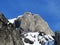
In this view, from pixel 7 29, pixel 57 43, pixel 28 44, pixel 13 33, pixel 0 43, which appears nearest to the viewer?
pixel 0 43

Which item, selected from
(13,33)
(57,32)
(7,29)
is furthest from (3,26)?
(57,32)

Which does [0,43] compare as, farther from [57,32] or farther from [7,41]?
[57,32]

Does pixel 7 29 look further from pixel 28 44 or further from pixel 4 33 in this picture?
pixel 28 44

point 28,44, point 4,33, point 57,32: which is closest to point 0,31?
point 4,33

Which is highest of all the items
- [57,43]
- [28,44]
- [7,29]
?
[28,44]

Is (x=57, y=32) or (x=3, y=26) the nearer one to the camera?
(x=3, y=26)

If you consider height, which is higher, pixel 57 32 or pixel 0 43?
pixel 57 32

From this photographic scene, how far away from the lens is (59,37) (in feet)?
456

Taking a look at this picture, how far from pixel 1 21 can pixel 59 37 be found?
296ft

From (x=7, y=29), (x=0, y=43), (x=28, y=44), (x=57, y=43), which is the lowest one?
(x=0, y=43)

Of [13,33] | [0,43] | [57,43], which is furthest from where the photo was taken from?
[57,43]

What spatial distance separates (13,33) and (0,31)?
7850mm

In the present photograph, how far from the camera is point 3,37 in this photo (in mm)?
48781

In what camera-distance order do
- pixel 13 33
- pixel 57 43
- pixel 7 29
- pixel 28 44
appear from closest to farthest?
pixel 7 29 < pixel 13 33 < pixel 57 43 < pixel 28 44
